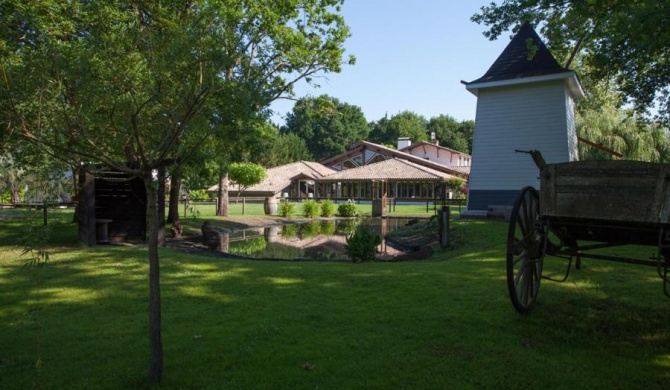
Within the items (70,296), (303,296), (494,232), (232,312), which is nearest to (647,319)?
(303,296)

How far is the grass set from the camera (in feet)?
12.7

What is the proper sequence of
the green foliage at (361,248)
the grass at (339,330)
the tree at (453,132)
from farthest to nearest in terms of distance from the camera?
the tree at (453,132)
the green foliage at (361,248)
the grass at (339,330)

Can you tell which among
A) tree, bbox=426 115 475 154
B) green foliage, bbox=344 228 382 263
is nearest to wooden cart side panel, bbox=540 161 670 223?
green foliage, bbox=344 228 382 263

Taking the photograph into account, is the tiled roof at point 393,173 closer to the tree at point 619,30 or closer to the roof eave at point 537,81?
the roof eave at point 537,81

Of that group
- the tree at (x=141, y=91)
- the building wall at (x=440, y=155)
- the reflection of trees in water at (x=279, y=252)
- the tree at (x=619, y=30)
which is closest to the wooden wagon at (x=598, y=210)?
the tree at (x=141, y=91)

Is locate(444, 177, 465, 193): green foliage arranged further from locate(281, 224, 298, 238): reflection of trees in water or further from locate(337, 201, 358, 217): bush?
locate(281, 224, 298, 238): reflection of trees in water

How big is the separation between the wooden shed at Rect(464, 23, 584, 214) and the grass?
389 inches

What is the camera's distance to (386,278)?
24.9 feet

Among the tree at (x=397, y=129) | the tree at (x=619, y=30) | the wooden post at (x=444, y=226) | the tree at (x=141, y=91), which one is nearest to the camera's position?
the tree at (x=141, y=91)

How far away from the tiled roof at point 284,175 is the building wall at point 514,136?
35.0 metres

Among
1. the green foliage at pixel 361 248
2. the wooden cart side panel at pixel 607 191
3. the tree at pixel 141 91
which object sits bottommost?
the green foliage at pixel 361 248

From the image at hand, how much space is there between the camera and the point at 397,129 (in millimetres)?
92062

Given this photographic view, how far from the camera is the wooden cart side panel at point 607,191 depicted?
4133mm

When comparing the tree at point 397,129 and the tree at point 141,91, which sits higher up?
the tree at point 397,129
